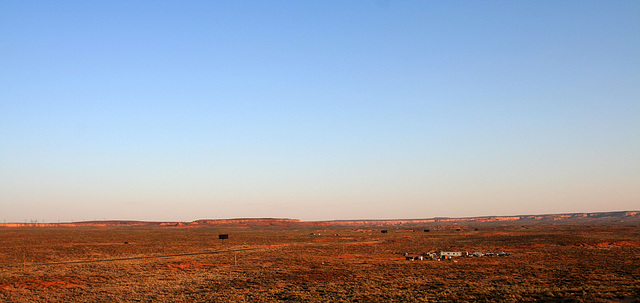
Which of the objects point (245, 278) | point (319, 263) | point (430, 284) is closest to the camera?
point (430, 284)

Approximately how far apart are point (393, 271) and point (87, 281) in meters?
19.3

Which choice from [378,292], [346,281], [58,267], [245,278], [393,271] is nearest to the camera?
[378,292]

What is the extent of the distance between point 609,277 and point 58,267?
3686cm

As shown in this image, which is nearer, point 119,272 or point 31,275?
point 31,275

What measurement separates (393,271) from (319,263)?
8.10 m

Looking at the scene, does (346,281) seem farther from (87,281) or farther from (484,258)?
(484,258)

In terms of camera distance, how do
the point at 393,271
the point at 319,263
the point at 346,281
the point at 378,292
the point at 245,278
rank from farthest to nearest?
the point at 319,263 < the point at 393,271 < the point at 245,278 < the point at 346,281 < the point at 378,292

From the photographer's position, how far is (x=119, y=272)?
30797 millimetres

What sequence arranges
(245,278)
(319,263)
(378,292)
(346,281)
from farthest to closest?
(319,263)
(245,278)
(346,281)
(378,292)

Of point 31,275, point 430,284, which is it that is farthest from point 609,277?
point 31,275

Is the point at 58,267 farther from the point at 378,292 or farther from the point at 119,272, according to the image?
the point at 378,292

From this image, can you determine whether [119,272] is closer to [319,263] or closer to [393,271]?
[319,263]

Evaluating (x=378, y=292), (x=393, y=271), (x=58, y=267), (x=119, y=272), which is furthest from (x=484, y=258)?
(x=58, y=267)

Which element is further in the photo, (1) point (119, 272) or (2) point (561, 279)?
(1) point (119, 272)
